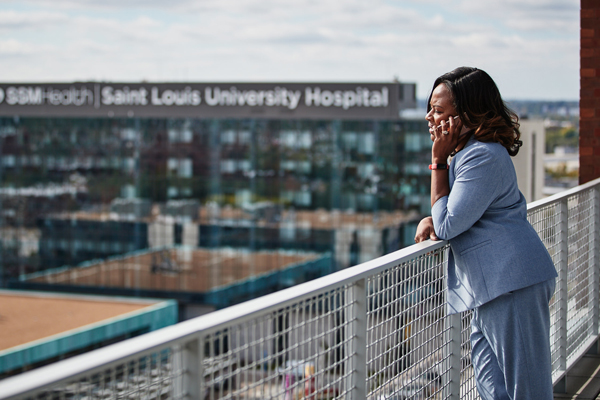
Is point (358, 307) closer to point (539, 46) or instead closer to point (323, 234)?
point (323, 234)

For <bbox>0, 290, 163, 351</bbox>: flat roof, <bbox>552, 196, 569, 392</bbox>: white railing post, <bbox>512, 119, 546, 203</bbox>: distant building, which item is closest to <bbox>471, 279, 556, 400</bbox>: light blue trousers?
<bbox>552, 196, 569, 392</bbox>: white railing post

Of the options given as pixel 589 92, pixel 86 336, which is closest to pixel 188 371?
pixel 589 92

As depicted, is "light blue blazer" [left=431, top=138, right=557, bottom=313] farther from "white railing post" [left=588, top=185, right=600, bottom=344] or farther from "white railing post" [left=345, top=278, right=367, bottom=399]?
"white railing post" [left=588, top=185, right=600, bottom=344]

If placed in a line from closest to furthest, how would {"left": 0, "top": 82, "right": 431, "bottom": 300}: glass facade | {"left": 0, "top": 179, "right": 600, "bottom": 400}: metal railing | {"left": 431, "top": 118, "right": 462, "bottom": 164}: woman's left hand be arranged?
{"left": 0, "top": 179, "right": 600, "bottom": 400}: metal railing, {"left": 431, "top": 118, "right": 462, "bottom": 164}: woman's left hand, {"left": 0, "top": 82, "right": 431, "bottom": 300}: glass facade

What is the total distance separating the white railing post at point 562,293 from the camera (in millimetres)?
4020

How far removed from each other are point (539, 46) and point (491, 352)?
85.3m

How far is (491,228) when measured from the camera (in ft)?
7.73

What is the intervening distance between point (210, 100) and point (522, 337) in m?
34.3

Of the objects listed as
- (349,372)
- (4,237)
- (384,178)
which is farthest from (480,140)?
(4,237)

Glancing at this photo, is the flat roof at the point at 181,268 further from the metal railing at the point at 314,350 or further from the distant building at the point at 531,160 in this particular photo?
the metal railing at the point at 314,350

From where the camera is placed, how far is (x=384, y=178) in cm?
3391

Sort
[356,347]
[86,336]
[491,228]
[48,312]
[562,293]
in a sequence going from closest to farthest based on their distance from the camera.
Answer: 1. [356,347]
2. [491,228]
3. [562,293]
4. [86,336]
5. [48,312]

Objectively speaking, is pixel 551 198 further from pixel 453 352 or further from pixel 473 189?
pixel 473 189

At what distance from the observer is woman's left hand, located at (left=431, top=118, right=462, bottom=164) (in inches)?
94.7
